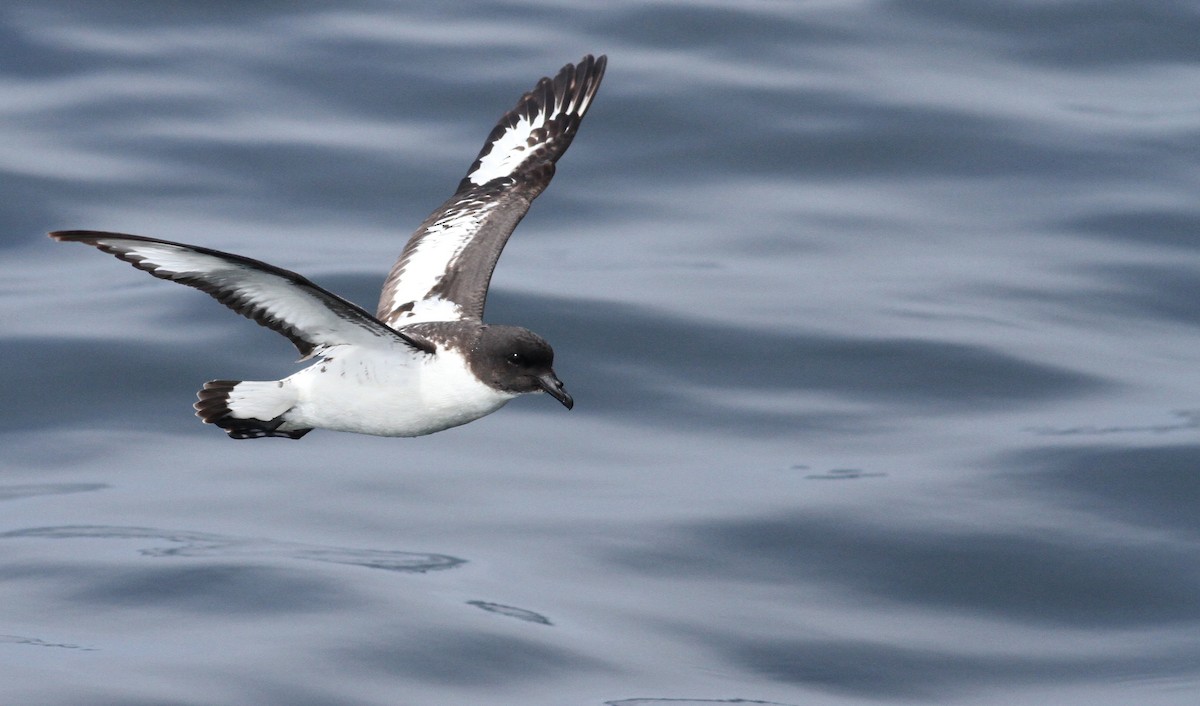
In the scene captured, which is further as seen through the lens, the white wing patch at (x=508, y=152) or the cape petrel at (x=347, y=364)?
the white wing patch at (x=508, y=152)

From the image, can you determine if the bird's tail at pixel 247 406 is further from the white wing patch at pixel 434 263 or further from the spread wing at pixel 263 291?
the white wing patch at pixel 434 263

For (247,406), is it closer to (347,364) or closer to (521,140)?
(347,364)

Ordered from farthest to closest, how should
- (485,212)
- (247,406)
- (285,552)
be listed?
(285,552) < (485,212) < (247,406)

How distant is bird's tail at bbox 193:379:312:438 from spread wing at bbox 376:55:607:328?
150 centimetres

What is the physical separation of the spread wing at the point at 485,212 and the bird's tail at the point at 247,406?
4.92ft

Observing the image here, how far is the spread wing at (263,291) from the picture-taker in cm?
813

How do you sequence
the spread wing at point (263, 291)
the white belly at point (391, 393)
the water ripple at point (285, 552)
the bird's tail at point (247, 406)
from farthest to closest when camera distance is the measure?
1. the water ripple at point (285, 552)
2. the bird's tail at point (247, 406)
3. the white belly at point (391, 393)
4. the spread wing at point (263, 291)

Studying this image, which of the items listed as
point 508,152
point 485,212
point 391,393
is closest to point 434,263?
point 485,212

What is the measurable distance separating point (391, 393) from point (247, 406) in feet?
2.68

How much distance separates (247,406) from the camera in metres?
9.35

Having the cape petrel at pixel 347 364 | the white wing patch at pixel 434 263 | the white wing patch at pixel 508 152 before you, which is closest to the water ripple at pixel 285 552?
the white wing patch at pixel 508 152

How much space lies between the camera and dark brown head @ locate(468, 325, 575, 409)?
9125mm

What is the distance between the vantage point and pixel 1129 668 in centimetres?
1503

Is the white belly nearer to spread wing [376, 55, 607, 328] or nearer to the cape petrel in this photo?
the cape petrel
